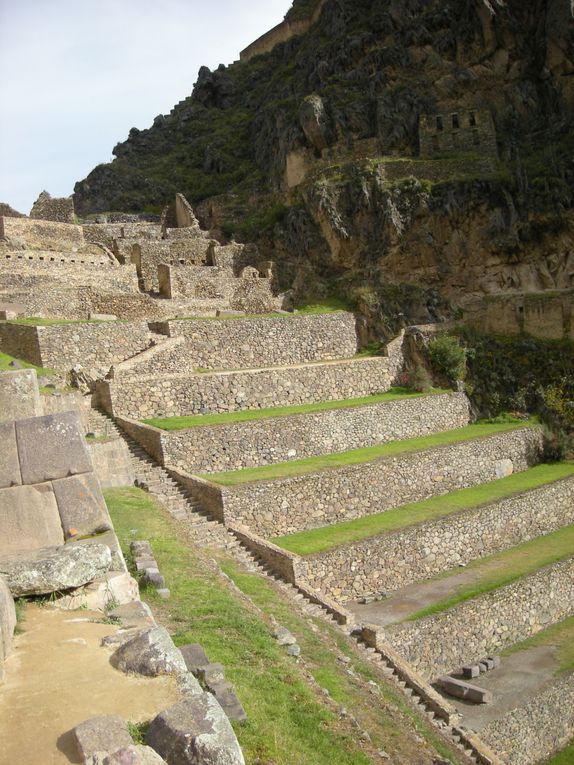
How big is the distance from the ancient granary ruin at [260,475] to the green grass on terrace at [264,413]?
22cm

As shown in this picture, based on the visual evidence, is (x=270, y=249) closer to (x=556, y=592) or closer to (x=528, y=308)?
(x=528, y=308)

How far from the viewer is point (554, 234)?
30.1 m

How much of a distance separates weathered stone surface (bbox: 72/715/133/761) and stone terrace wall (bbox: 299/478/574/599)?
32.8 feet

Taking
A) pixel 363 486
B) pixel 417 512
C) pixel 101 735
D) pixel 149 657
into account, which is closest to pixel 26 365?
pixel 363 486

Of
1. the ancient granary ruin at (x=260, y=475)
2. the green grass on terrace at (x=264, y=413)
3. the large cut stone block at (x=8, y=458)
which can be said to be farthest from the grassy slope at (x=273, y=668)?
the green grass on terrace at (x=264, y=413)

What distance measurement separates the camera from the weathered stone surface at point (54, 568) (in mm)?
6605

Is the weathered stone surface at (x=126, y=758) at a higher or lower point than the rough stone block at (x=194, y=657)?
higher

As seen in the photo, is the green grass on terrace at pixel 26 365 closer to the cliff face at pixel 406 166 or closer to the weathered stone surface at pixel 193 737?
the cliff face at pixel 406 166

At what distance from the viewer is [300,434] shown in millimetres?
19781

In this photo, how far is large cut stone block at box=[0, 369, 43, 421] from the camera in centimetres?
1005

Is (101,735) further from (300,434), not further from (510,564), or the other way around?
(300,434)

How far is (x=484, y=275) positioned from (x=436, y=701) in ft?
70.1

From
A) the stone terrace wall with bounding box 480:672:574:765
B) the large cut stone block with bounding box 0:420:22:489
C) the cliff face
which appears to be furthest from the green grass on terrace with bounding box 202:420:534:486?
the large cut stone block with bounding box 0:420:22:489

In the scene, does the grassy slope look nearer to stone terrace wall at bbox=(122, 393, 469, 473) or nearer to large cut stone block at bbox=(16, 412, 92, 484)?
large cut stone block at bbox=(16, 412, 92, 484)
